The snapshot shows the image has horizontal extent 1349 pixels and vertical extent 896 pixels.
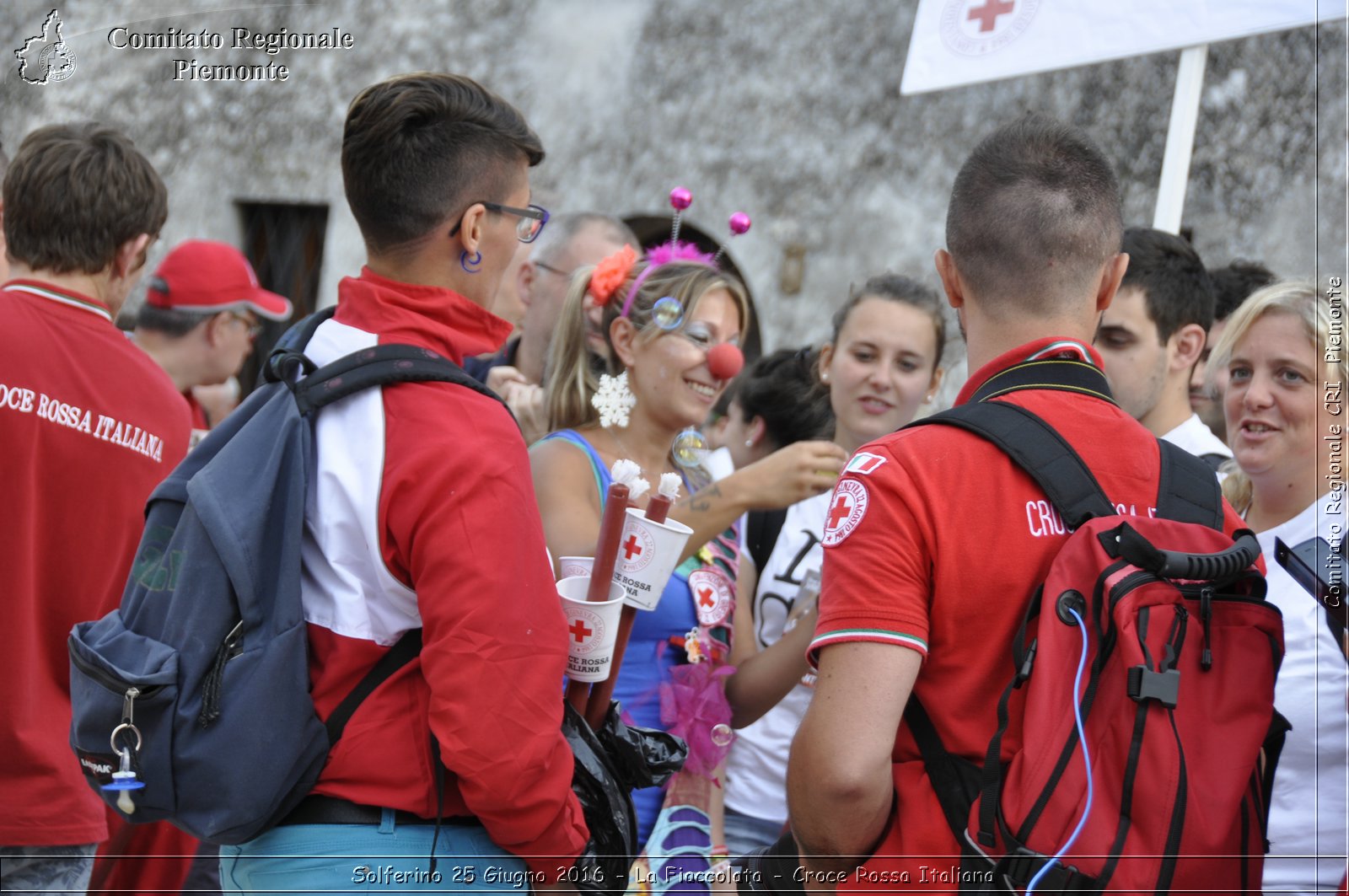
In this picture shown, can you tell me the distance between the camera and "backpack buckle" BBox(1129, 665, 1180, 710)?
1.62 meters

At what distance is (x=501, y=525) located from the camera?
6.20 ft

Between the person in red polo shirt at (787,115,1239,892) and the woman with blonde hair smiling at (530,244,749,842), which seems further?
the woman with blonde hair smiling at (530,244,749,842)

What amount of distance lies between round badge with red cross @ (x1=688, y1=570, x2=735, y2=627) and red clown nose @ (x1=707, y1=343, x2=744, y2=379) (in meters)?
0.50

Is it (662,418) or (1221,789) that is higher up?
(662,418)

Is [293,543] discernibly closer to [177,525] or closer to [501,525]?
[177,525]

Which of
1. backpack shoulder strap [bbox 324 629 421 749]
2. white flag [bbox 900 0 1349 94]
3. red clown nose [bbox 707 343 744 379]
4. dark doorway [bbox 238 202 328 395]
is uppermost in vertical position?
white flag [bbox 900 0 1349 94]

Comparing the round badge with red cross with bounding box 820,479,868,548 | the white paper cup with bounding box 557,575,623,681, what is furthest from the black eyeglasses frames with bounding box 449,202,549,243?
the round badge with red cross with bounding box 820,479,868,548

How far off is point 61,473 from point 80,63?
25.5ft

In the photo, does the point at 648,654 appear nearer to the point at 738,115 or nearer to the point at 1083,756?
the point at 1083,756

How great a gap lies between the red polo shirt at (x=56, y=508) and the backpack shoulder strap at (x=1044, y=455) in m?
2.04

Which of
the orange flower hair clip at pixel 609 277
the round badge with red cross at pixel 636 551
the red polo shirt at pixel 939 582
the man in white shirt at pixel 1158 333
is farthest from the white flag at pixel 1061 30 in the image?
the round badge with red cross at pixel 636 551

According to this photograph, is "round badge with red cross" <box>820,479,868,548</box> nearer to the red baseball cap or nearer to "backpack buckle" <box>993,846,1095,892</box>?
"backpack buckle" <box>993,846,1095,892</box>

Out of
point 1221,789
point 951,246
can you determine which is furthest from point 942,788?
point 951,246

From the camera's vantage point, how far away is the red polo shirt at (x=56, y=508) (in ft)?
8.80
